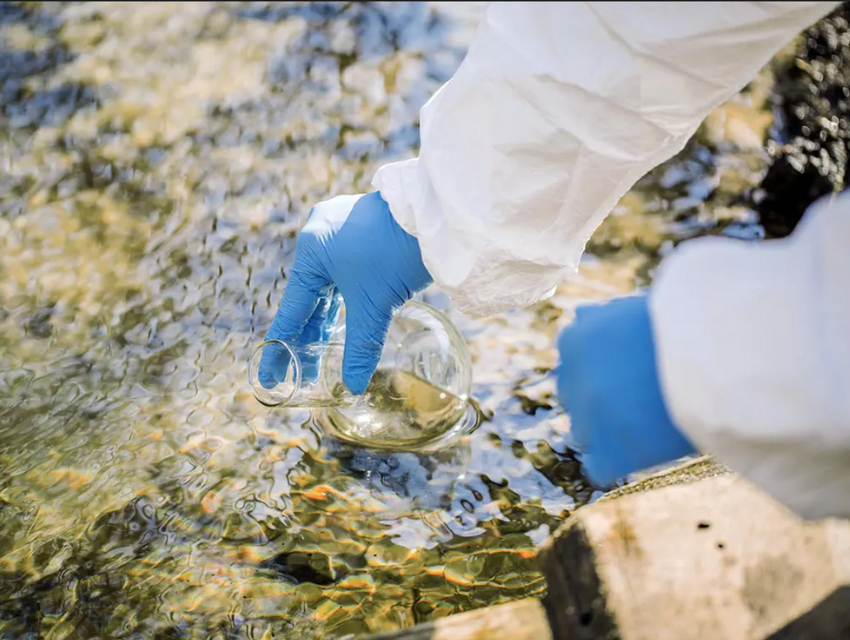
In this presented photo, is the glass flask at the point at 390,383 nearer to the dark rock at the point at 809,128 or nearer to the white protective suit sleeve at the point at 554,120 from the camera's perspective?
the white protective suit sleeve at the point at 554,120

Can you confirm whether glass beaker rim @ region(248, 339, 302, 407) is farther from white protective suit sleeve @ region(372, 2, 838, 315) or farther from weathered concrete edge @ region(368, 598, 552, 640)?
weathered concrete edge @ region(368, 598, 552, 640)

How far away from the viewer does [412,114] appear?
121 inches

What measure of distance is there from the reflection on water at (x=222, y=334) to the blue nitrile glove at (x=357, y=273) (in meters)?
0.45

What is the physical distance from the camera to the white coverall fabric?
1076 mm

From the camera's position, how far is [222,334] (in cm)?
240

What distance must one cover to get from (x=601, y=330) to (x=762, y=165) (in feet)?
6.91

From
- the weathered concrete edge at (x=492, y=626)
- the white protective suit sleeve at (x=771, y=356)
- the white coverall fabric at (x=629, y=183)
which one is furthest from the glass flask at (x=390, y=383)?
the white protective suit sleeve at (x=771, y=356)

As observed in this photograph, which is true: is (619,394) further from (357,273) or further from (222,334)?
(222,334)

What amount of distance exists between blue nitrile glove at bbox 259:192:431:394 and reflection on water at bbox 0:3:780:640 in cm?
45

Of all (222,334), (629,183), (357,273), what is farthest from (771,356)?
(222,334)

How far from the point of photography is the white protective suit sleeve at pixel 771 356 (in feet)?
3.46

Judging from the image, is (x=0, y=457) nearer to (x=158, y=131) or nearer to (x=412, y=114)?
(x=158, y=131)

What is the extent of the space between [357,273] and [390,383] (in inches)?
12.5

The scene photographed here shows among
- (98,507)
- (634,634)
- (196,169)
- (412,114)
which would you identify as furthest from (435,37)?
(634,634)
